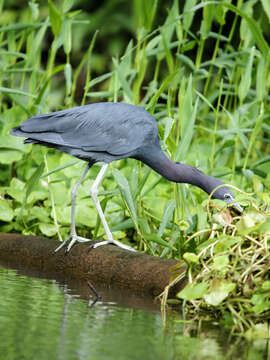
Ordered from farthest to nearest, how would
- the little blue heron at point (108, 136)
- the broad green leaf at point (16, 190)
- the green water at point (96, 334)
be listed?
the broad green leaf at point (16, 190) < the little blue heron at point (108, 136) < the green water at point (96, 334)

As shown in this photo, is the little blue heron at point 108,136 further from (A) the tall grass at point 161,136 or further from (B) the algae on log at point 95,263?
(B) the algae on log at point 95,263

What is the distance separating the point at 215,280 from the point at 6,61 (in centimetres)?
338

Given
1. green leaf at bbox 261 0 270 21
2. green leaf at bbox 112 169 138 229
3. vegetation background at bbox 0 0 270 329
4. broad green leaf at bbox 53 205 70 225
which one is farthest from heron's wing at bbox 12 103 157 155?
green leaf at bbox 261 0 270 21

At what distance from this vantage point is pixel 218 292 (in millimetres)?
2797

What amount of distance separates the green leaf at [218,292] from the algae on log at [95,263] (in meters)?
0.40

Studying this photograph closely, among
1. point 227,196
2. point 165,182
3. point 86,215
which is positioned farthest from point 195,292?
point 165,182

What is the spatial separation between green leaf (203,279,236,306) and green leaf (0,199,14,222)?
88.8 inches

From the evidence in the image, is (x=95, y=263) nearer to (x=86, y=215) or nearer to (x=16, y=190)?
(x=86, y=215)

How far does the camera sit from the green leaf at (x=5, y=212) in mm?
4762

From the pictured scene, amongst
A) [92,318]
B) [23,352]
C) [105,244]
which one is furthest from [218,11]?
[23,352]

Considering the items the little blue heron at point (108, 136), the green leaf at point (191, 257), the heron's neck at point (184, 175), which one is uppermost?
the little blue heron at point (108, 136)

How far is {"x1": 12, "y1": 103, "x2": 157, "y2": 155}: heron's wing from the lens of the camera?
441 cm

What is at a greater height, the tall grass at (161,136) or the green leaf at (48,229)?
the tall grass at (161,136)

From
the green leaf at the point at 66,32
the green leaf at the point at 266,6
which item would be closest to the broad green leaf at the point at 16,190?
the green leaf at the point at 66,32
